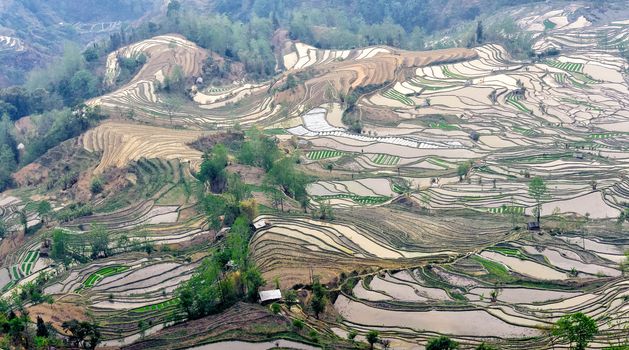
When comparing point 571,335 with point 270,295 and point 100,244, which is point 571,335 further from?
point 100,244

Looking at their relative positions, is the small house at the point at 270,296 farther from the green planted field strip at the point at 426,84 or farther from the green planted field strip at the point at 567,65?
the green planted field strip at the point at 567,65

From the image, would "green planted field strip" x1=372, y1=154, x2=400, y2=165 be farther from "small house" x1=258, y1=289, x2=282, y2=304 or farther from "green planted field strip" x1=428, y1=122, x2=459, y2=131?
"small house" x1=258, y1=289, x2=282, y2=304

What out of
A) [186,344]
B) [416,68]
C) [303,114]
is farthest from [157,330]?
[416,68]

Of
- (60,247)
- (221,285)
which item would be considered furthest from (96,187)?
(221,285)

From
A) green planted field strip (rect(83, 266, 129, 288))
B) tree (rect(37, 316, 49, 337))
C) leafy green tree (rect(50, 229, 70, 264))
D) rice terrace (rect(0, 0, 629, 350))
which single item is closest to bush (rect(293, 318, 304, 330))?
rice terrace (rect(0, 0, 629, 350))

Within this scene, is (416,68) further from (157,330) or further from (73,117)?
(157,330)

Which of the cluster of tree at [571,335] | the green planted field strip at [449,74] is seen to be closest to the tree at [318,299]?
the cluster of tree at [571,335]
